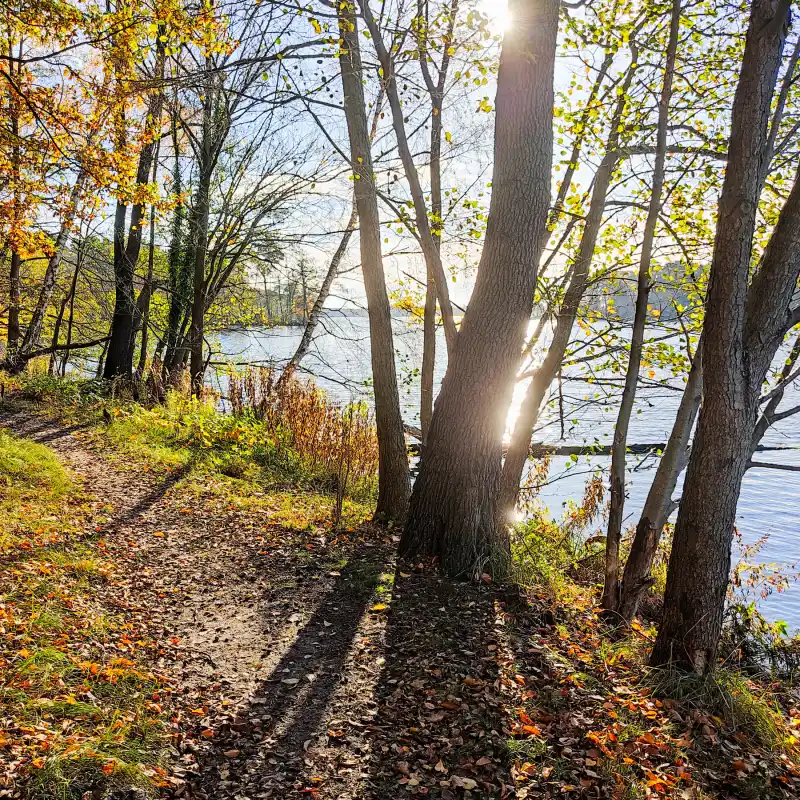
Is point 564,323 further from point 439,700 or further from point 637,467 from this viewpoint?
point 439,700

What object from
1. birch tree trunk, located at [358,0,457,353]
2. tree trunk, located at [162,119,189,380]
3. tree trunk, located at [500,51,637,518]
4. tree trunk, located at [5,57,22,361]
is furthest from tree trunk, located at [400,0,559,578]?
tree trunk, located at [162,119,189,380]

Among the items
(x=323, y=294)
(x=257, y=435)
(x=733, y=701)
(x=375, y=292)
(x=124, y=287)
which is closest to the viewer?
(x=733, y=701)

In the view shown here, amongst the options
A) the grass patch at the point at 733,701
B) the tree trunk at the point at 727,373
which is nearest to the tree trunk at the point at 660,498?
the tree trunk at the point at 727,373

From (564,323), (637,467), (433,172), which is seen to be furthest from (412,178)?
(637,467)

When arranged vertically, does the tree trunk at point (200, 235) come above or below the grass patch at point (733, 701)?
above

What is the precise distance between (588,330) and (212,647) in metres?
5.40

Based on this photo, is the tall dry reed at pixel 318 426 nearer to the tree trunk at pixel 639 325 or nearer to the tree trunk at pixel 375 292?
the tree trunk at pixel 375 292

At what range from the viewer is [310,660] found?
3781 millimetres

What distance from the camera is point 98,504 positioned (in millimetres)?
6109

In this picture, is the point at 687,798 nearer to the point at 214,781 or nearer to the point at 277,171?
the point at 214,781

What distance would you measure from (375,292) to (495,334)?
180 cm

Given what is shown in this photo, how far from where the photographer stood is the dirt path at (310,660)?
9.22 ft

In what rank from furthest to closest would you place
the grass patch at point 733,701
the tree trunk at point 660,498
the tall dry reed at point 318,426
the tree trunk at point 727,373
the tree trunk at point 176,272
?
the tree trunk at point 176,272 → the tall dry reed at point 318,426 → the tree trunk at point 660,498 → the tree trunk at point 727,373 → the grass patch at point 733,701

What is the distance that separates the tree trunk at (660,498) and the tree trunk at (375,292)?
8.15 ft
